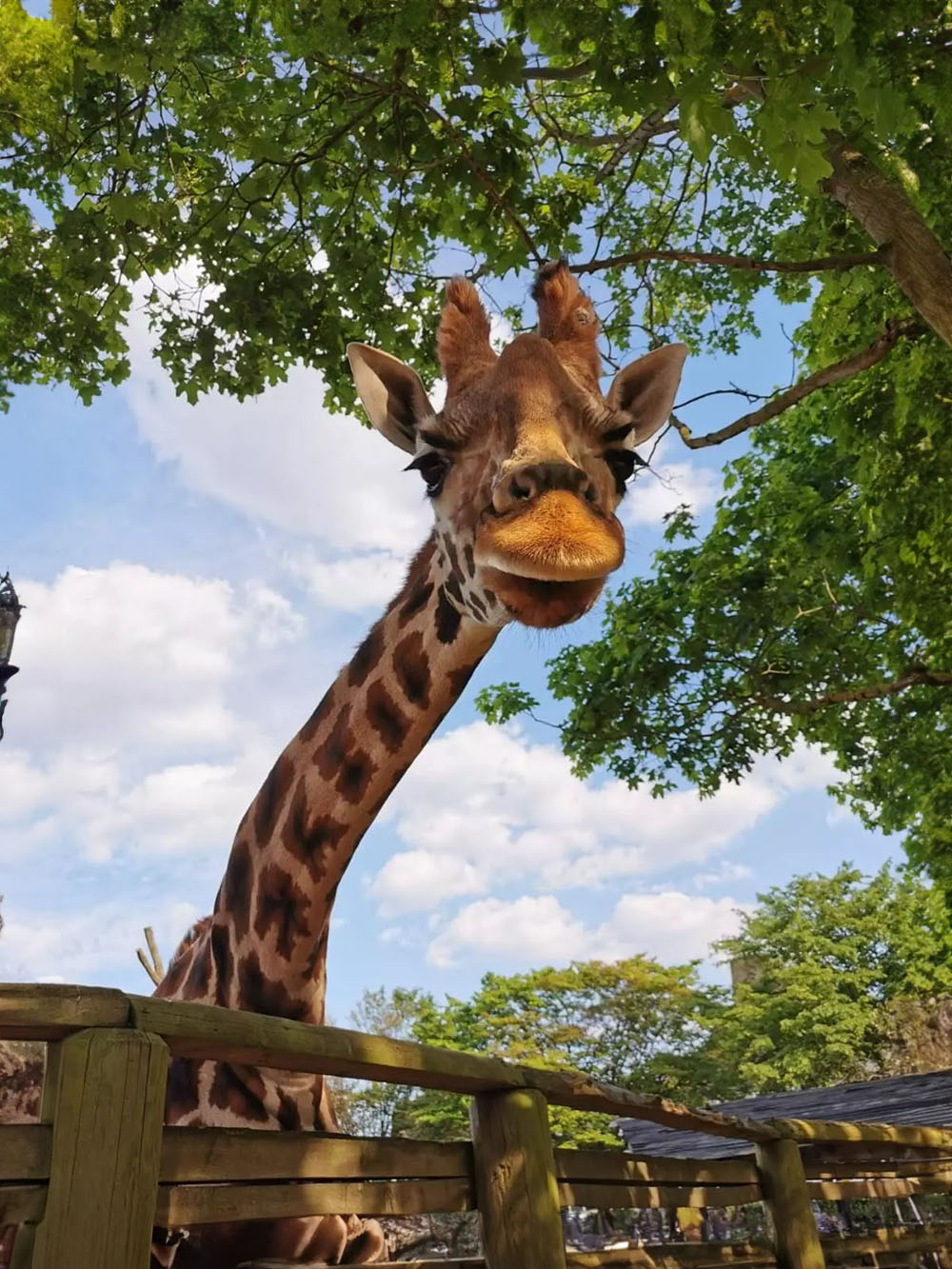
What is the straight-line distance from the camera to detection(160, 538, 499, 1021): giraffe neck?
12.3 ft

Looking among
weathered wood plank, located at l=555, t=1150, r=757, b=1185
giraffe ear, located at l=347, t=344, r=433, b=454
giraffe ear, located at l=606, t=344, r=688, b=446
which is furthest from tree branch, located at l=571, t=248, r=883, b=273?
weathered wood plank, located at l=555, t=1150, r=757, b=1185

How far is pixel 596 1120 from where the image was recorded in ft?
104

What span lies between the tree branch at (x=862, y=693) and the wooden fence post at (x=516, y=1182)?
9.74 meters

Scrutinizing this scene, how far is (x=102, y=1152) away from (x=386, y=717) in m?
2.12

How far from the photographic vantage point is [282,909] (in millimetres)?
3777

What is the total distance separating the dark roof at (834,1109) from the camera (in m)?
15.3

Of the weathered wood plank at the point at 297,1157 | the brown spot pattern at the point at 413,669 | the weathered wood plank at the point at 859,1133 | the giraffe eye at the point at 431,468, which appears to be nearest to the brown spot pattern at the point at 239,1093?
the weathered wood plank at the point at 297,1157

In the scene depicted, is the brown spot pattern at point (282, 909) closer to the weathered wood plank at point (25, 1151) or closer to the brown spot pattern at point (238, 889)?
the brown spot pattern at point (238, 889)

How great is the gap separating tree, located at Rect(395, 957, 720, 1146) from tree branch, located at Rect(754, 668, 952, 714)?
23.9 m

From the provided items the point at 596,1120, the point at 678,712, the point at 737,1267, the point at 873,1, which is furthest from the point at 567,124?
the point at 596,1120

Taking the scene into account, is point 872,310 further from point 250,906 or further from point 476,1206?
point 476,1206

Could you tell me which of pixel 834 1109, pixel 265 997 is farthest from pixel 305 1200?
pixel 834 1109

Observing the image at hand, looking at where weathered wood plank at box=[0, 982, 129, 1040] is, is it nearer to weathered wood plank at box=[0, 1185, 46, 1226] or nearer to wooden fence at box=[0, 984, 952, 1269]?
wooden fence at box=[0, 984, 952, 1269]

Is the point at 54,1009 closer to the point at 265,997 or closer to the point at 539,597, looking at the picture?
the point at 539,597
